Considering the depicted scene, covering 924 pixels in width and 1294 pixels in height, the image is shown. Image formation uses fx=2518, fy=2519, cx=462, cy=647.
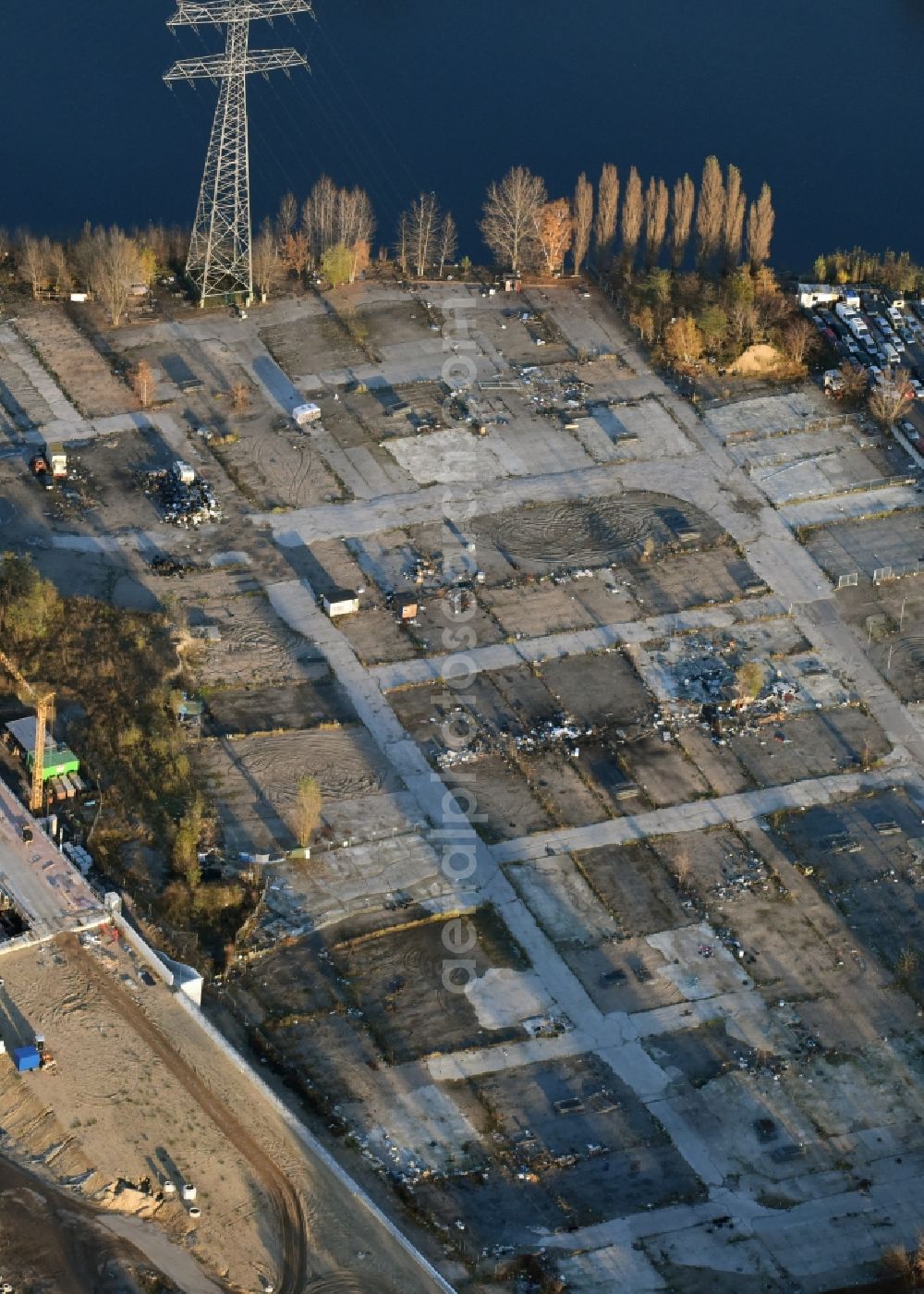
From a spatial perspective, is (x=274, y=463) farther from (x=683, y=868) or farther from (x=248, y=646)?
A: (x=683, y=868)

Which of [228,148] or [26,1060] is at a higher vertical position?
[228,148]

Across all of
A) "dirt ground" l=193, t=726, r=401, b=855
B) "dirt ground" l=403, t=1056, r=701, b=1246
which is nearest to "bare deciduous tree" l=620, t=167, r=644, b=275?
"dirt ground" l=193, t=726, r=401, b=855

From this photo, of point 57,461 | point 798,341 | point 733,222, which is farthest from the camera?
point 733,222

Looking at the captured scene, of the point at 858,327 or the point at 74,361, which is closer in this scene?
the point at 74,361

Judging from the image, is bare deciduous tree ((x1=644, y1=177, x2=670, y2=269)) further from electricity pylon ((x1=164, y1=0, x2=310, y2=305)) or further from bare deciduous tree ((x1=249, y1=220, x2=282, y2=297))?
electricity pylon ((x1=164, y1=0, x2=310, y2=305))

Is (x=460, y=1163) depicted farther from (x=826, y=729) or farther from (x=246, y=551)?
(x=246, y=551)

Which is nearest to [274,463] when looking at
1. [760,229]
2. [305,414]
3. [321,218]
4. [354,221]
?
[305,414]

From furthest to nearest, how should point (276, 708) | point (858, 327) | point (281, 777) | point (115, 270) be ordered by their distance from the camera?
point (858, 327)
point (115, 270)
point (276, 708)
point (281, 777)

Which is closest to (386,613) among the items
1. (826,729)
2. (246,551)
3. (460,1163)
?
(246,551)
